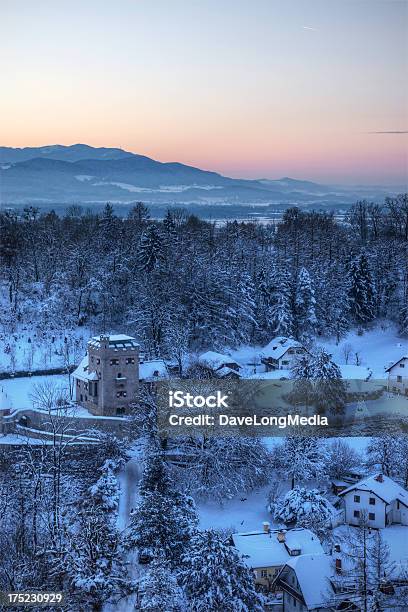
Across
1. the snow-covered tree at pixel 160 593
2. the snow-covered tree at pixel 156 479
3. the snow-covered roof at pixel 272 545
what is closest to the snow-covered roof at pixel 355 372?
the snow-covered tree at pixel 156 479

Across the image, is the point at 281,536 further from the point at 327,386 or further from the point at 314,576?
the point at 327,386

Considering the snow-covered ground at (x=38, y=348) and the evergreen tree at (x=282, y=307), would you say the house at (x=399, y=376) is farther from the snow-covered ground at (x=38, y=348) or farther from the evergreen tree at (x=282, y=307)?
the snow-covered ground at (x=38, y=348)

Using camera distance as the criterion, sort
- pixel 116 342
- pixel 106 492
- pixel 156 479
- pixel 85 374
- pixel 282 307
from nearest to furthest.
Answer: pixel 156 479 → pixel 106 492 → pixel 116 342 → pixel 85 374 → pixel 282 307

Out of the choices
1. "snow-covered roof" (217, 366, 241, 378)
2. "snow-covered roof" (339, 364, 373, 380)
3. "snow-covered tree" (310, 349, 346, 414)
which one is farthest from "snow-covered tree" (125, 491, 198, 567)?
"snow-covered roof" (339, 364, 373, 380)

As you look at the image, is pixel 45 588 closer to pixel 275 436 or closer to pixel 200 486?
pixel 200 486

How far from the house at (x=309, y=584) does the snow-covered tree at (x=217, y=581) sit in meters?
0.99

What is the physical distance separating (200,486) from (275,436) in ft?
10.7

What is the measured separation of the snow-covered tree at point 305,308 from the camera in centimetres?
2831

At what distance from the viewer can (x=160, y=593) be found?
35.9 ft

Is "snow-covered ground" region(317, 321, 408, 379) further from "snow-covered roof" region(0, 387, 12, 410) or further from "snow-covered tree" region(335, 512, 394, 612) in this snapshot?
"snow-covered tree" region(335, 512, 394, 612)

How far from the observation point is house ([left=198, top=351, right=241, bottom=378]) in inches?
A: 888

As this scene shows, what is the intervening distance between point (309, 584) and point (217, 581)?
2092 millimetres

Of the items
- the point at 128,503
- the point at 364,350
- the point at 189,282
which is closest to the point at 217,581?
the point at 128,503

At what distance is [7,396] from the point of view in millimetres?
20984
